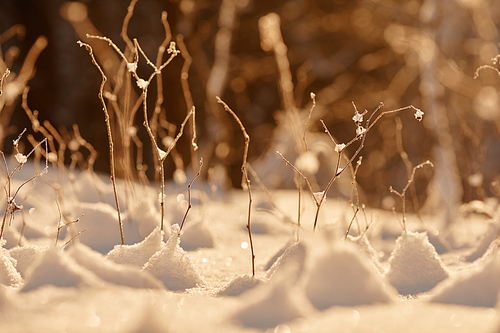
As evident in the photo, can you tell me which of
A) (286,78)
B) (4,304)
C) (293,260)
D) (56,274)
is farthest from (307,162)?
(4,304)

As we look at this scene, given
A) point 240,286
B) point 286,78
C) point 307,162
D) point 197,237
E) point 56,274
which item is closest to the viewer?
point 56,274

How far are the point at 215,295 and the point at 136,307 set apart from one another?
22 cm

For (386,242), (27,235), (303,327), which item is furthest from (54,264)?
(386,242)

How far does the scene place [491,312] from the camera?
2.39 feet

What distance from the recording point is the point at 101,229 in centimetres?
135

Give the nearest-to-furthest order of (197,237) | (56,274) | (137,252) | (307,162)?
(56,274), (137,252), (307,162), (197,237)

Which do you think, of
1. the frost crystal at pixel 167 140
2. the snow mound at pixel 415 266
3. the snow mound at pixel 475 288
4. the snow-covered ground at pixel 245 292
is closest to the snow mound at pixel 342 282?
the snow-covered ground at pixel 245 292

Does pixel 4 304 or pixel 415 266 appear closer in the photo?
pixel 4 304

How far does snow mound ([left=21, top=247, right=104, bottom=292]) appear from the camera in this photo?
0.79m

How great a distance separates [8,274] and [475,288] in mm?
1031

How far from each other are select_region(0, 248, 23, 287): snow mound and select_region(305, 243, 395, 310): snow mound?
648 millimetres

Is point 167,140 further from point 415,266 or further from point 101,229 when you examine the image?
point 415,266

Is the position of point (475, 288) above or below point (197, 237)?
above

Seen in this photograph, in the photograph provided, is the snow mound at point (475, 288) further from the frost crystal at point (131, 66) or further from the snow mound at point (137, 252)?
the frost crystal at point (131, 66)
